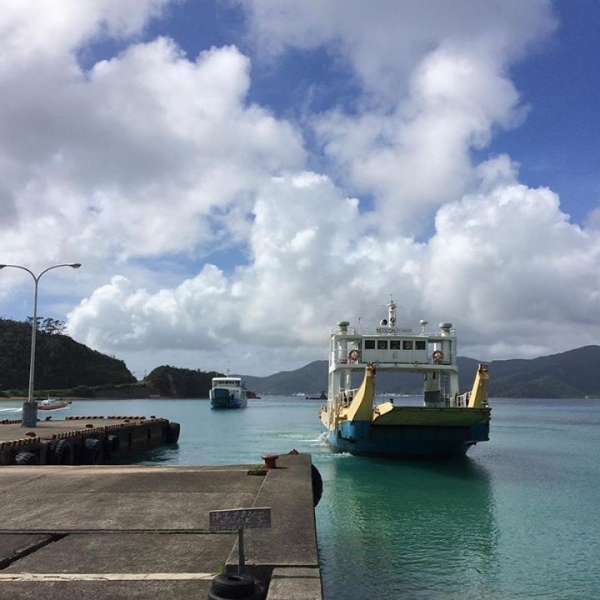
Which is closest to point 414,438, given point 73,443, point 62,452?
point 73,443

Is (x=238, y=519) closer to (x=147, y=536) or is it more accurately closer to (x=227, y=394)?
(x=147, y=536)

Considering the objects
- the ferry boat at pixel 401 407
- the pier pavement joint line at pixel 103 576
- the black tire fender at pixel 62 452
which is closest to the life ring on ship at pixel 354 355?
the ferry boat at pixel 401 407

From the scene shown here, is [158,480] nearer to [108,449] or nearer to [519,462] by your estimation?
[108,449]

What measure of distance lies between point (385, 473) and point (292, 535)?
58.7 feet

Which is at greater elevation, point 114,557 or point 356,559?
point 114,557

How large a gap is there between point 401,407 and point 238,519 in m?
19.1

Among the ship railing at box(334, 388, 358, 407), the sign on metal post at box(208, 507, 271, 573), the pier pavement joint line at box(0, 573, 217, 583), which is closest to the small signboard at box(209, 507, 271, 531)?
the sign on metal post at box(208, 507, 271, 573)

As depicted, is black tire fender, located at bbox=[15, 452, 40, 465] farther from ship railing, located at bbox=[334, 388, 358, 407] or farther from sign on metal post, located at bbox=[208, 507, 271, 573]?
ship railing, located at bbox=[334, 388, 358, 407]

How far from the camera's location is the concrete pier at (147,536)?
5.84 meters

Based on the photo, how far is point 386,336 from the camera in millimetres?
30406

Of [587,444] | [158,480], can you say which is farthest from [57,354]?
[158,480]

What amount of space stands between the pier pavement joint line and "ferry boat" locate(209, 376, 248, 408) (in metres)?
105

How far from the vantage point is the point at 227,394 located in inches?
4353

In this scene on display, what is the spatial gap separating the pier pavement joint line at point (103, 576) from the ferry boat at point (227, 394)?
105 metres
